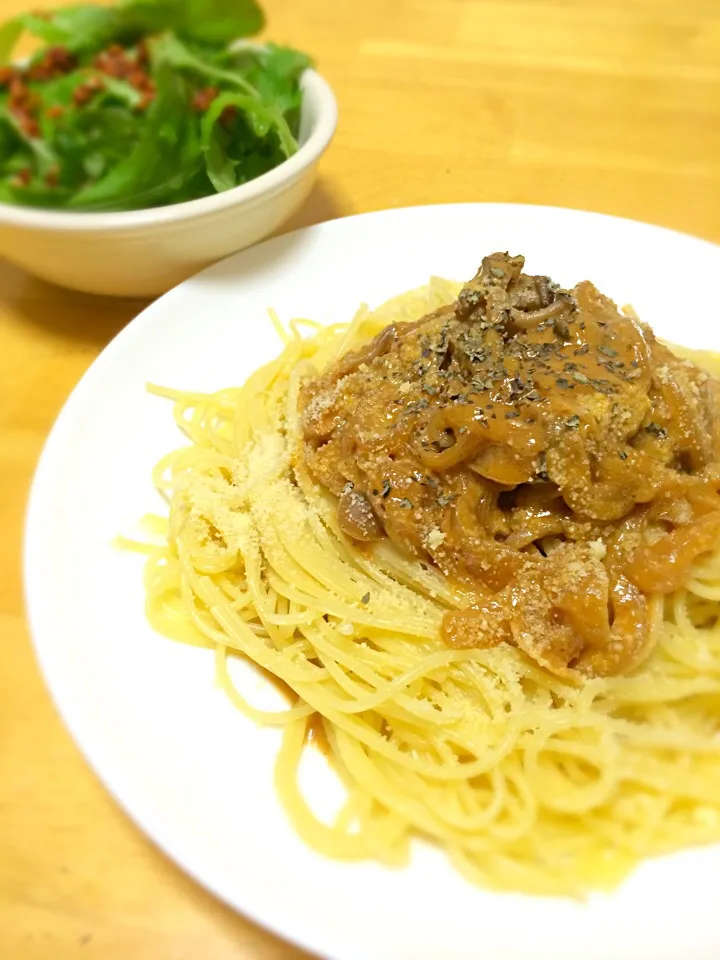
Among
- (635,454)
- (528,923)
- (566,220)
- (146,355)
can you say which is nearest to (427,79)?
(566,220)

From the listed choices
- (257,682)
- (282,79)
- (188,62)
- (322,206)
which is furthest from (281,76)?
(257,682)

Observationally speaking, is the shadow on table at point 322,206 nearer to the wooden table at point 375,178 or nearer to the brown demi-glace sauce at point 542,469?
the wooden table at point 375,178

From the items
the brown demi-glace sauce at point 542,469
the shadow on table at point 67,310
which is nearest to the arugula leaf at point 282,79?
the shadow on table at point 67,310

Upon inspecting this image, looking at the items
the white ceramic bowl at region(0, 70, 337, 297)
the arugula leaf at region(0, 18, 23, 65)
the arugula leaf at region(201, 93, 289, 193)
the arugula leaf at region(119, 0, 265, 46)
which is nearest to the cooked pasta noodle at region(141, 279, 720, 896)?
the white ceramic bowl at region(0, 70, 337, 297)

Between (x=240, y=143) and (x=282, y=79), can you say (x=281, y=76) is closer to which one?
(x=282, y=79)

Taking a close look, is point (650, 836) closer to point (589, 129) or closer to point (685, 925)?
point (685, 925)

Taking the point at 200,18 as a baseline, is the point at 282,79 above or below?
below
